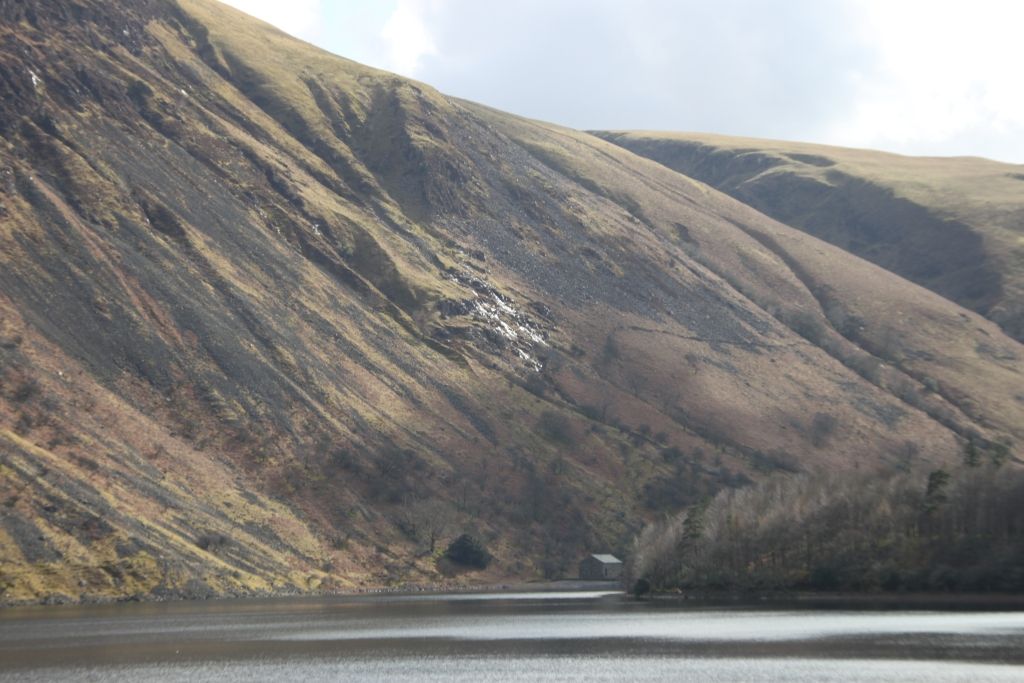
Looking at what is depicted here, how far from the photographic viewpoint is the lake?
69.2 meters

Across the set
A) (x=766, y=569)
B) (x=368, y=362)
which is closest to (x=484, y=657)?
(x=766, y=569)

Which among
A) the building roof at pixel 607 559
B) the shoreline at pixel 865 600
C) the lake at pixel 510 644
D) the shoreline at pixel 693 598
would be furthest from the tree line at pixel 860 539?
the building roof at pixel 607 559

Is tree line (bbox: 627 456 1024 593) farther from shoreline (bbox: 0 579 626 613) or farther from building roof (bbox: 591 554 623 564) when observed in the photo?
building roof (bbox: 591 554 623 564)

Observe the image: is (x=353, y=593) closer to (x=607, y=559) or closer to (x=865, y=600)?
(x=607, y=559)

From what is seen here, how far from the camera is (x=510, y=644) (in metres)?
86.2

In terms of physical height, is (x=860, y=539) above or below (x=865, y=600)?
above

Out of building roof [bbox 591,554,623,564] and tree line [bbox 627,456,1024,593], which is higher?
tree line [bbox 627,456,1024,593]

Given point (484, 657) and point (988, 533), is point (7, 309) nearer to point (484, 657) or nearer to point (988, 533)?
point (484, 657)

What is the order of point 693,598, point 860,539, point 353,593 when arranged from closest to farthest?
1. point 860,539
2. point 693,598
3. point 353,593

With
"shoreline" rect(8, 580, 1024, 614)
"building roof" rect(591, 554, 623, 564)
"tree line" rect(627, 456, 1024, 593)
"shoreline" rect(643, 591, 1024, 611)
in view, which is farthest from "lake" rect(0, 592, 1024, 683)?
"building roof" rect(591, 554, 623, 564)

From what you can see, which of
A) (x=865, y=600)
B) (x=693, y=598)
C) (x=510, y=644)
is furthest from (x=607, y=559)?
(x=510, y=644)

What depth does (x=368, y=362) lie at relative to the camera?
7579 inches

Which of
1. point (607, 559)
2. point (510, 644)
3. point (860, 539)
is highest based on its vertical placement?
point (860, 539)

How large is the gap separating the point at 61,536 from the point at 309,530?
39.7m
